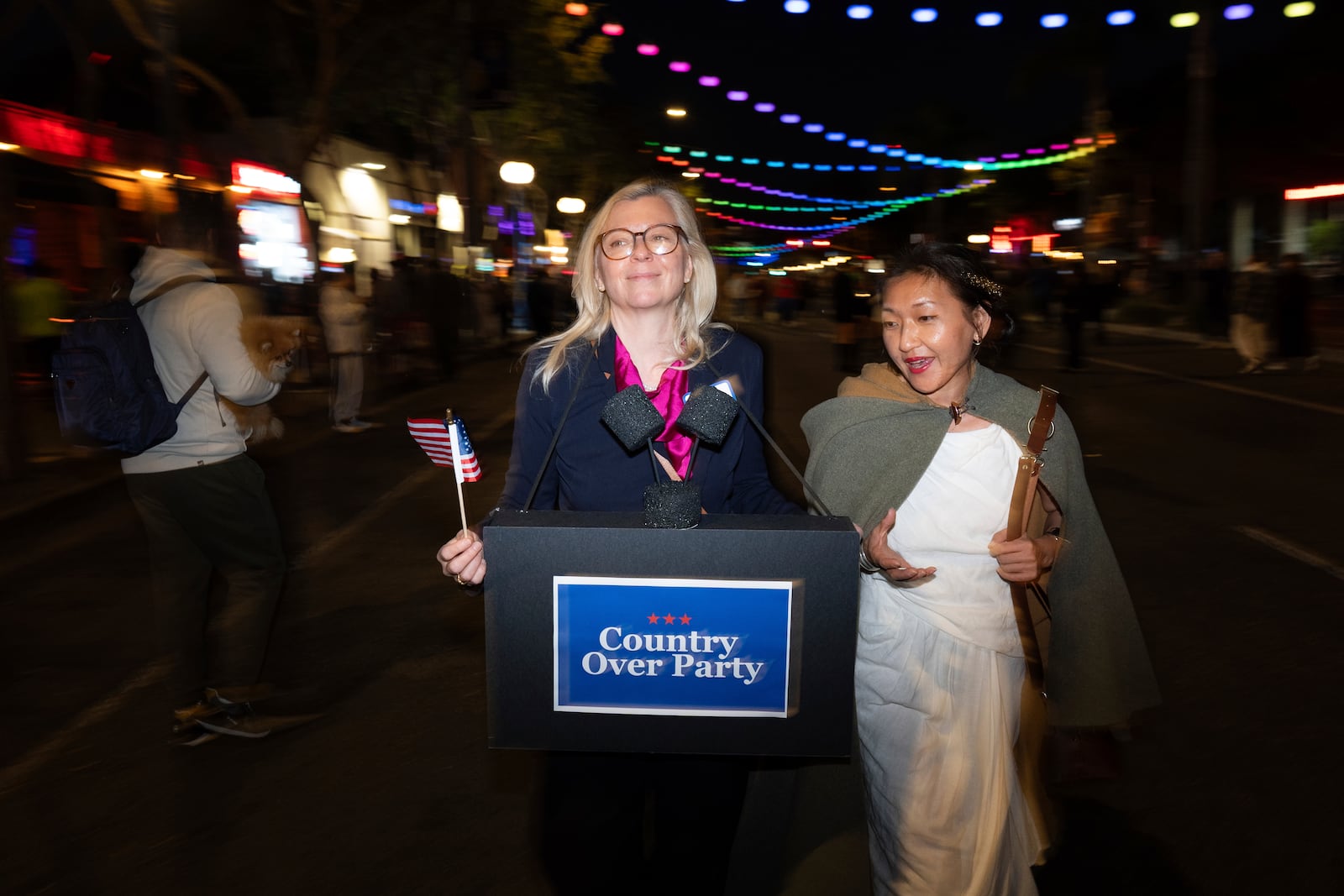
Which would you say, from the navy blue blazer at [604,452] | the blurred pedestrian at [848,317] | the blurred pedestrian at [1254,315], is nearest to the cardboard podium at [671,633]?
the navy blue blazer at [604,452]

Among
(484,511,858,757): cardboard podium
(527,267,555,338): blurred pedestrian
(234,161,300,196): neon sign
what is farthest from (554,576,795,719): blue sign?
(527,267,555,338): blurred pedestrian

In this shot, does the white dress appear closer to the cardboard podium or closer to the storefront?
the cardboard podium

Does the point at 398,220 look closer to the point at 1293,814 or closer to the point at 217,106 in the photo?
the point at 217,106

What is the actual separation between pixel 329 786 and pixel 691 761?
87.6 inches

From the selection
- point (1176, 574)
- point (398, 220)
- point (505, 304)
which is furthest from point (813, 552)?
point (398, 220)

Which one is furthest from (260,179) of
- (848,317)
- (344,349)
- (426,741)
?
(426,741)

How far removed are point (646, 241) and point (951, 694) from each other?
4.09ft

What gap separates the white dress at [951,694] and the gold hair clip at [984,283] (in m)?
0.34

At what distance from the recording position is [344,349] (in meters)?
13.6

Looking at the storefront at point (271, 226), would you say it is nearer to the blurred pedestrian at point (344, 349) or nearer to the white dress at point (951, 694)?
the blurred pedestrian at point (344, 349)

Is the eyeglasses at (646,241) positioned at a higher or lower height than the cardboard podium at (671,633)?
higher

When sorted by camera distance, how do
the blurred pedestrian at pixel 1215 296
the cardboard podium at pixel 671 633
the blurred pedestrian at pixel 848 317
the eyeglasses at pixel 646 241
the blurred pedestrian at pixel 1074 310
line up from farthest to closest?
the blurred pedestrian at pixel 1215 296
the blurred pedestrian at pixel 1074 310
the blurred pedestrian at pixel 848 317
the eyeglasses at pixel 646 241
the cardboard podium at pixel 671 633

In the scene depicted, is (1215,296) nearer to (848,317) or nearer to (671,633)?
(848,317)

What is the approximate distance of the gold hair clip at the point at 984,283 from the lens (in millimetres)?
2686
